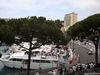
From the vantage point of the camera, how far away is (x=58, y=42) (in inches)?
537

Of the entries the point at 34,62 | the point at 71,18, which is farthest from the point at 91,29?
the point at 71,18

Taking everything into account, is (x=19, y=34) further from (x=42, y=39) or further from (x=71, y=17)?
(x=71, y=17)

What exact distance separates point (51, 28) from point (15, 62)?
44.6 feet

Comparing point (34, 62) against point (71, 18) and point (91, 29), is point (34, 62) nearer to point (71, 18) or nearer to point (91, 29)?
point (91, 29)

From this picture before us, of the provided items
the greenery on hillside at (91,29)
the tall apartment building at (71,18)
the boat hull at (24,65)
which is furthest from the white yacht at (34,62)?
the tall apartment building at (71,18)

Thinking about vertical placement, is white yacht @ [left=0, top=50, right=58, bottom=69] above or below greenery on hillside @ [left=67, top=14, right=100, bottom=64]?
below

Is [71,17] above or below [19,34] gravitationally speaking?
above

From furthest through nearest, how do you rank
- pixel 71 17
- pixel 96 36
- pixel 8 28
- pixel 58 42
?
pixel 71 17 → pixel 96 36 → pixel 58 42 → pixel 8 28

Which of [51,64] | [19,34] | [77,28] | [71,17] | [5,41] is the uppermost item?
[71,17]

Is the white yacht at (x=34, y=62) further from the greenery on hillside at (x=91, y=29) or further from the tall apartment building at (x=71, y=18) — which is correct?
the tall apartment building at (x=71, y=18)

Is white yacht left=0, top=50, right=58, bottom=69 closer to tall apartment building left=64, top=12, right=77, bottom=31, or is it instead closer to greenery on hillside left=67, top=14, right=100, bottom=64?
greenery on hillside left=67, top=14, right=100, bottom=64

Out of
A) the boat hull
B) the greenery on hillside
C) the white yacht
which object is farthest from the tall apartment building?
the greenery on hillside

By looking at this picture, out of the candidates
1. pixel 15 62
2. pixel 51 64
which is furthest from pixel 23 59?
pixel 51 64

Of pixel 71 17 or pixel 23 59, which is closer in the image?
pixel 23 59
